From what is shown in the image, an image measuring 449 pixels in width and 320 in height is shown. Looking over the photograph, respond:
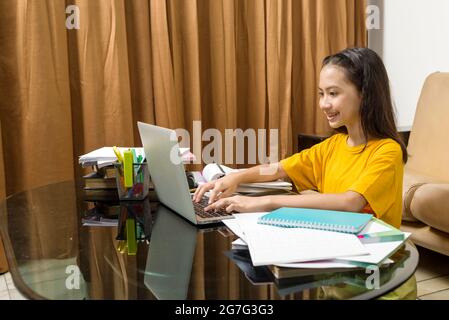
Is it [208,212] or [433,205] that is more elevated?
[208,212]

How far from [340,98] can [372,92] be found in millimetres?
84

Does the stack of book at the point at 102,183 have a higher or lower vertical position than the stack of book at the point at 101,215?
higher

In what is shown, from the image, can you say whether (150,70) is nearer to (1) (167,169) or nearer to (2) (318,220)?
(1) (167,169)

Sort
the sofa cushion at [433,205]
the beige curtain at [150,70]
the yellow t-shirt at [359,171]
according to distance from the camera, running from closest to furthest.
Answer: the yellow t-shirt at [359,171]
the sofa cushion at [433,205]
the beige curtain at [150,70]

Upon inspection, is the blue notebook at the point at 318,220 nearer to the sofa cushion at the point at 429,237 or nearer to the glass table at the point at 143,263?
the glass table at the point at 143,263

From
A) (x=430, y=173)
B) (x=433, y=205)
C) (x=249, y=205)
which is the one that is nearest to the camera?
(x=249, y=205)

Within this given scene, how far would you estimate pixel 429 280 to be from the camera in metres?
2.01

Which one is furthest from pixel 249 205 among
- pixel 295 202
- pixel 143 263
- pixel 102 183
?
pixel 102 183

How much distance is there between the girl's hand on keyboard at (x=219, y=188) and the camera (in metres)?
1.27

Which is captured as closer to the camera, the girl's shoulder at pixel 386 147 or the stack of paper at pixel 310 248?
the stack of paper at pixel 310 248

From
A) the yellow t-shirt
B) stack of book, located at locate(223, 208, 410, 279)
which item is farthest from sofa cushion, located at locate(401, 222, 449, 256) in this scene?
stack of book, located at locate(223, 208, 410, 279)

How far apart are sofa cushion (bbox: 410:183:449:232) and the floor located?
9.3 inches

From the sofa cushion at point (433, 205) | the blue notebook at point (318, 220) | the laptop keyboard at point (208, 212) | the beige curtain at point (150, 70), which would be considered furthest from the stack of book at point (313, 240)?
the beige curtain at point (150, 70)
